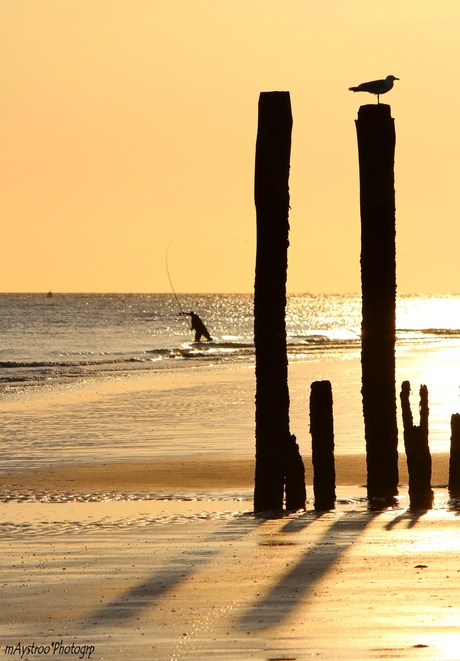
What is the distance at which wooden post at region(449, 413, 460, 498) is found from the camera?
9320 mm

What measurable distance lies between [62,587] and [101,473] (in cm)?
539

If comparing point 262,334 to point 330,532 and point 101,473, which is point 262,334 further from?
point 101,473

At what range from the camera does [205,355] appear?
41250mm

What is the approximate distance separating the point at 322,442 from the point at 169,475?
119 inches

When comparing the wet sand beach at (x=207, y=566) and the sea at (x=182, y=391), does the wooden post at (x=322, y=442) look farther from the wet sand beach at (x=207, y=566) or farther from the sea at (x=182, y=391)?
the sea at (x=182, y=391)

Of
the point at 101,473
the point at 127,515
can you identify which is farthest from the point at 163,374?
the point at 127,515

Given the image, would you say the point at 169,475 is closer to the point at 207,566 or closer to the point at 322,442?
the point at 322,442

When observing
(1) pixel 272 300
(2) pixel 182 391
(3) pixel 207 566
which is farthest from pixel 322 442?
(2) pixel 182 391

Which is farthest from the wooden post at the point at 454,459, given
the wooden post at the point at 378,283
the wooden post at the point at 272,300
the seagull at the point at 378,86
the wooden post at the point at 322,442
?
the seagull at the point at 378,86

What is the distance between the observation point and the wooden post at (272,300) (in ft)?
28.2

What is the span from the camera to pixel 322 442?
28.5 ft

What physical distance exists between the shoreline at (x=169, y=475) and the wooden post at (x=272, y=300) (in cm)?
173

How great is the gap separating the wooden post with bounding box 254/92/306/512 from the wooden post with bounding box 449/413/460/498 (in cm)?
158

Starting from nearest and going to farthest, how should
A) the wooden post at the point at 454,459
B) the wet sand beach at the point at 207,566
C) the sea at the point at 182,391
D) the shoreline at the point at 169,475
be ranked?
1. the wet sand beach at the point at 207,566
2. the wooden post at the point at 454,459
3. the shoreline at the point at 169,475
4. the sea at the point at 182,391
